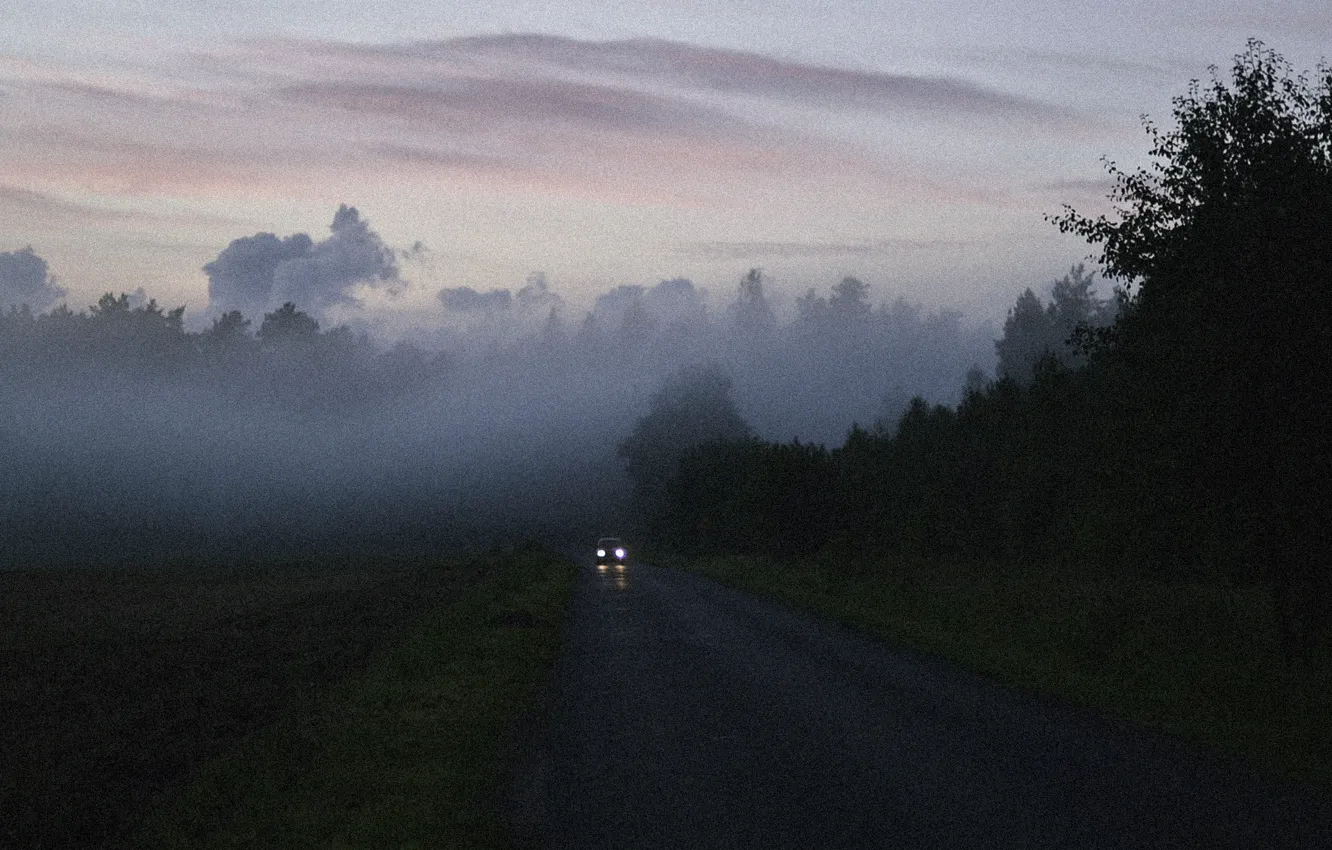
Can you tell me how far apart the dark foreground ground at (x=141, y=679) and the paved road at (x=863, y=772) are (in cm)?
397

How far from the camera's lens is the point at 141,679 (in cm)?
2023

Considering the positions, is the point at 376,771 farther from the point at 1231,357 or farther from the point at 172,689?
the point at 1231,357

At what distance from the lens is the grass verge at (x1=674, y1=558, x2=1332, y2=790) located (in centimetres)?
1337

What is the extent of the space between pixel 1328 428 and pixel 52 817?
16251mm

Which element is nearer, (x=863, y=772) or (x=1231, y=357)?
(x=863, y=772)

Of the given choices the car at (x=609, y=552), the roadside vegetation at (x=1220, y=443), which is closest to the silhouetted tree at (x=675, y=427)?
the car at (x=609, y=552)

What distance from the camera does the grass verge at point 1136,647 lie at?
1337 centimetres

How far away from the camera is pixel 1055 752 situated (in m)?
11.9

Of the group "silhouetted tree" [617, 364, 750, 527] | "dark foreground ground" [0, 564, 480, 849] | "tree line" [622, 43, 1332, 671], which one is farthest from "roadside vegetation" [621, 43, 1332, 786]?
"silhouetted tree" [617, 364, 750, 527]

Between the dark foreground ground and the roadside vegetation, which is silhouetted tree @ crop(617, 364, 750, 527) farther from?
the roadside vegetation

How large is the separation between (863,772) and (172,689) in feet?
41.2

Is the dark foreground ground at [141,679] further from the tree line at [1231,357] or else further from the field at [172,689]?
the tree line at [1231,357]

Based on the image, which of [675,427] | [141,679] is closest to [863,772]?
[141,679]

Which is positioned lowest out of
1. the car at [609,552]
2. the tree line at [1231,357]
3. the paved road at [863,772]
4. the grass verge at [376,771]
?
the car at [609,552]
